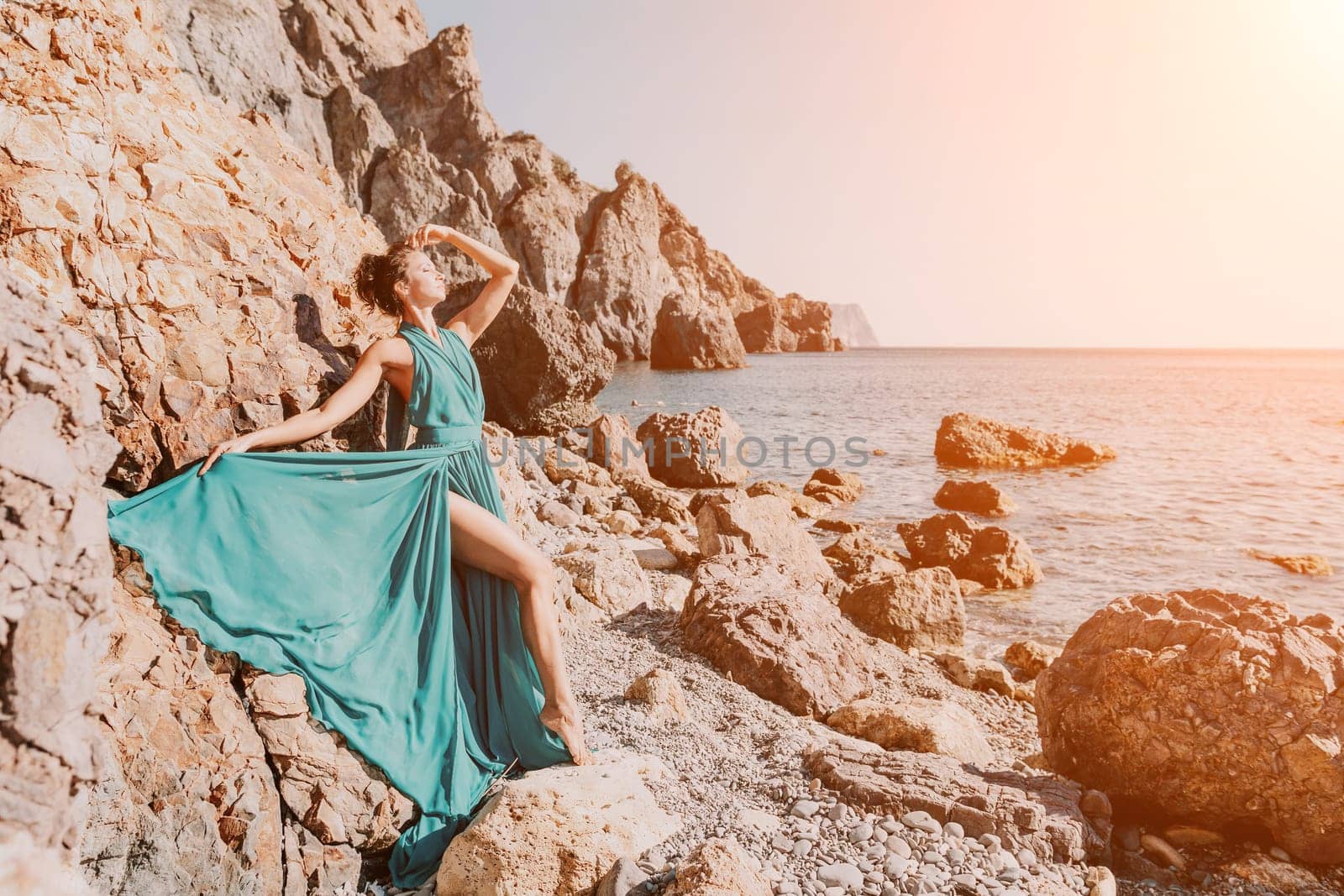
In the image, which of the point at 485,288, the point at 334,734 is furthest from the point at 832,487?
the point at 334,734

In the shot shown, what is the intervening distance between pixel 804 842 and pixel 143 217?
13.6 feet

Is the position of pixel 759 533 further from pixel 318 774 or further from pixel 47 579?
pixel 47 579

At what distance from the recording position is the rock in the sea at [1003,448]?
2131cm

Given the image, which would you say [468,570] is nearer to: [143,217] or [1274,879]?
[143,217]

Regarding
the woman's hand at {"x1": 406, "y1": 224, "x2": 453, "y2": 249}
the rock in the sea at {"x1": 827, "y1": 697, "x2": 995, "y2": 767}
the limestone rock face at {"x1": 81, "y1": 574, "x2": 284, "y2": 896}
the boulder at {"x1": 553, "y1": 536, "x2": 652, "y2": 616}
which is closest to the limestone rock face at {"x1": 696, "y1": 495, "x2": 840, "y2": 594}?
the boulder at {"x1": 553, "y1": 536, "x2": 652, "y2": 616}

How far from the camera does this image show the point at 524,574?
3.59 metres

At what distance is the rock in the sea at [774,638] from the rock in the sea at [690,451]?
8410mm

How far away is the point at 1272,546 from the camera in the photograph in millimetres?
12695

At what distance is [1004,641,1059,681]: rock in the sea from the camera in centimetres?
723

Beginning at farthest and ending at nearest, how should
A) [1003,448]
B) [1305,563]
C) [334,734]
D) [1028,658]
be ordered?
[1003,448] → [1305,563] → [1028,658] → [334,734]

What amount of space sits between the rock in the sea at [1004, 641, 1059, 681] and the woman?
5.44m

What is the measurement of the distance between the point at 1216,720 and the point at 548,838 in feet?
12.0

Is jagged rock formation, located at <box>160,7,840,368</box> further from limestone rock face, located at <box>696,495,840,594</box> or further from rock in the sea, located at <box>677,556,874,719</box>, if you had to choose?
rock in the sea, located at <box>677,556,874,719</box>

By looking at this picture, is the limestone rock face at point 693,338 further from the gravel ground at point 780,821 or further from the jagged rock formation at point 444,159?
the gravel ground at point 780,821
